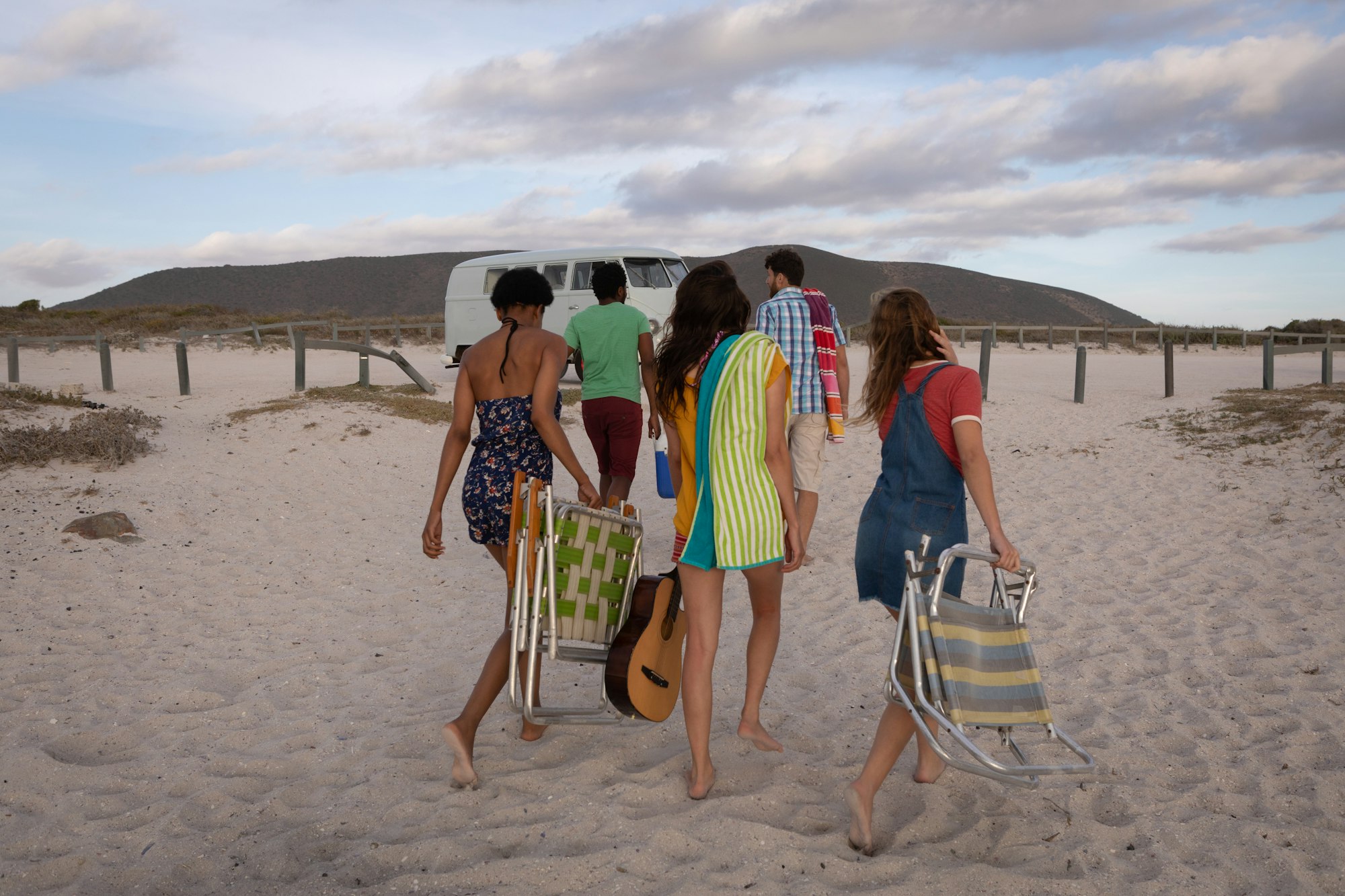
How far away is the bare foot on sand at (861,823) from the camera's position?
110 inches

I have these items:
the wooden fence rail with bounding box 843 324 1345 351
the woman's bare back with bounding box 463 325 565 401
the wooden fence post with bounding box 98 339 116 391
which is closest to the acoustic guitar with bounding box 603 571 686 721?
the woman's bare back with bounding box 463 325 565 401

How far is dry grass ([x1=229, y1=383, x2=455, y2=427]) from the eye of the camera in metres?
12.1

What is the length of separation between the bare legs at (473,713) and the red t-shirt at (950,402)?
1533 millimetres

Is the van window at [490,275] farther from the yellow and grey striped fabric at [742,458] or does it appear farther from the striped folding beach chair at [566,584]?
the yellow and grey striped fabric at [742,458]

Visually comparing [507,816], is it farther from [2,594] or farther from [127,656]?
[2,594]

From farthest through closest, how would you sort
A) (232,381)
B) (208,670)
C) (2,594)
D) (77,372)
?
1. (77,372)
2. (232,381)
3. (2,594)
4. (208,670)

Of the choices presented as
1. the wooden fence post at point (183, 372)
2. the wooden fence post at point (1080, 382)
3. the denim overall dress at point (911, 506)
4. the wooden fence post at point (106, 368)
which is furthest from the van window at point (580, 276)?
the denim overall dress at point (911, 506)

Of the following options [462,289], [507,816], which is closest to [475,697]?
[507,816]

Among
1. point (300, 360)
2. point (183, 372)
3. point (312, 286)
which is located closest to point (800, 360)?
point (300, 360)

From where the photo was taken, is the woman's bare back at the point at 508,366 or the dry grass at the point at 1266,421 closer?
the woman's bare back at the point at 508,366

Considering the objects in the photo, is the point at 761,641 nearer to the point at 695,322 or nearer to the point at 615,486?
the point at 695,322

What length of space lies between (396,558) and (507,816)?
14.4 feet

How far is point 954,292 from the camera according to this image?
4841 cm

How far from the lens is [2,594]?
5738 mm
